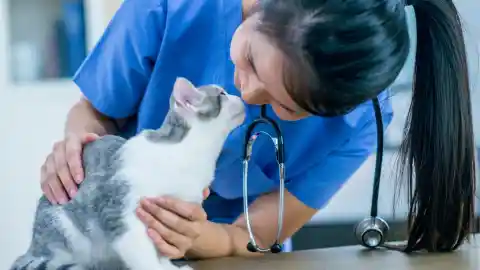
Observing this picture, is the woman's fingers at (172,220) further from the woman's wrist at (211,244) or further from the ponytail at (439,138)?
the ponytail at (439,138)

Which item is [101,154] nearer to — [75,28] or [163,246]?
[163,246]

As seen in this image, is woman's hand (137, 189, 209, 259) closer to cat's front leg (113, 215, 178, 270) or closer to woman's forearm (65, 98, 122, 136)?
cat's front leg (113, 215, 178, 270)

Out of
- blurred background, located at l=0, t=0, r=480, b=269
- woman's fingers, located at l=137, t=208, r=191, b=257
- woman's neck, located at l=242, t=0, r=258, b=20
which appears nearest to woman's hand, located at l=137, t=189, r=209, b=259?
woman's fingers, located at l=137, t=208, r=191, b=257

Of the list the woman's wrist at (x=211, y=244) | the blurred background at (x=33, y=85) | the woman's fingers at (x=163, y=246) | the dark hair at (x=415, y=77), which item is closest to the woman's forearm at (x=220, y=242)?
the woman's wrist at (x=211, y=244)

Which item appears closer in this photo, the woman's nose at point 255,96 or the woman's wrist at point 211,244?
the woman's nose at point 255,96

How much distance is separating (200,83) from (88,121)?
0.48 ft

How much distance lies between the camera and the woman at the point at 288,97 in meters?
0.57

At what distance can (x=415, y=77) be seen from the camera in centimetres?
74

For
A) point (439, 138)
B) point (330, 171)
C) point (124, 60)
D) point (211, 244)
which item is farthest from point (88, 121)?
point (439, 138)

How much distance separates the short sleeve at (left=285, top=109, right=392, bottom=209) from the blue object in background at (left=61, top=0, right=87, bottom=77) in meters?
0.92

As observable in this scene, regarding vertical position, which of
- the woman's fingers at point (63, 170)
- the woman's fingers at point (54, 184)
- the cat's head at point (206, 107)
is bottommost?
the woman's fingers at point (54, 184)

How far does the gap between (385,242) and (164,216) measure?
0.38 meters

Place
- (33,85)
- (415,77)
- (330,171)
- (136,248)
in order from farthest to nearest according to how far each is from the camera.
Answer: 1. (33,85)
2. (330,171)
3. (415,77)
4. (136,248)

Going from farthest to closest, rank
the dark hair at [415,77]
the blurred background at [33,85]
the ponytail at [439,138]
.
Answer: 1. the blurred background at [33,85]
2. the ponytail at [439,138]
3. the dark hair at [415,77]
